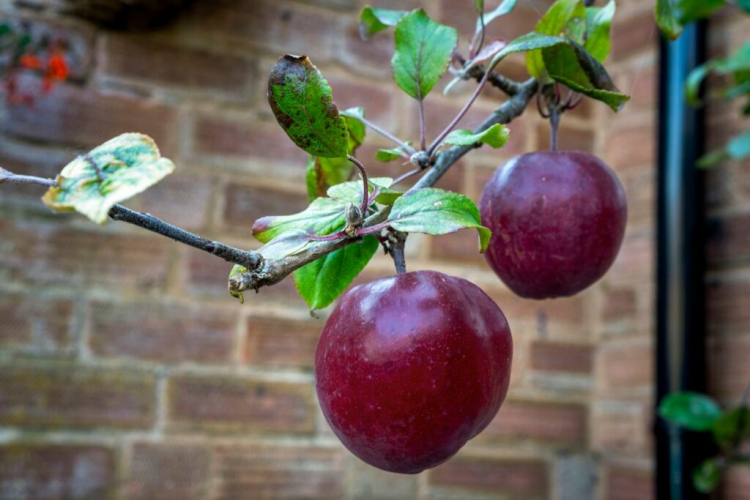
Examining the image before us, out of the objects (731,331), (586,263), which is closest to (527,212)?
(586,263)

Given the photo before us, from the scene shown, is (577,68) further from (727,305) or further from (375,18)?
(727,305)

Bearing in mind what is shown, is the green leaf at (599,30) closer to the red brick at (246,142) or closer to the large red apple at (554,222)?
the large red apple at (554,222)

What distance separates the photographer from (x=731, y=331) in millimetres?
1089

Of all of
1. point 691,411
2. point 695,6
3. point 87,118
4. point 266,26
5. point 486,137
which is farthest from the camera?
point 266,26

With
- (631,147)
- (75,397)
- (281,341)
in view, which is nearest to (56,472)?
(75,397)

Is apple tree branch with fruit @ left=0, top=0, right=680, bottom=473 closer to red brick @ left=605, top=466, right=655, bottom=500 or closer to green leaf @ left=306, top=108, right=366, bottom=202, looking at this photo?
green leaf @ left=306, top=108, right=366, bottom=202

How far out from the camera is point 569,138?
1267mm

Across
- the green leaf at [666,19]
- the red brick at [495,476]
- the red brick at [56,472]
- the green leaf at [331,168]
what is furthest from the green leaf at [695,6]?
the red brick at [56,472]

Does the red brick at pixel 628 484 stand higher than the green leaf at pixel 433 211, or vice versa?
the green leaf at pixel 433 211

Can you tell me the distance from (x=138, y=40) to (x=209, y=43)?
0.29 ft

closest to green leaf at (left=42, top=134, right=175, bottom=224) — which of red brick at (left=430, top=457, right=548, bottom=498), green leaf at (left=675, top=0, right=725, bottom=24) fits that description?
green leaf at (left=675, top=0, right=725, bottom=24)

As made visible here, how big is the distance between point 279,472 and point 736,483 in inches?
23.1

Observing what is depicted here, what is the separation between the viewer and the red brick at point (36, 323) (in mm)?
919

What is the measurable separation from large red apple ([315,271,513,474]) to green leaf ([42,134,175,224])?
0.39 ft
